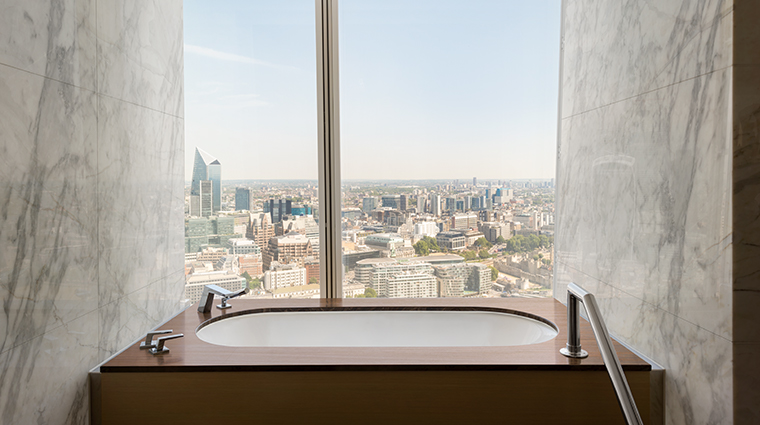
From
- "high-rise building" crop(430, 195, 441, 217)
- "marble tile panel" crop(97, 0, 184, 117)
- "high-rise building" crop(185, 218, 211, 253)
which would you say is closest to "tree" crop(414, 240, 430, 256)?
"high-rise building" crop(430, 195, 441, 217)

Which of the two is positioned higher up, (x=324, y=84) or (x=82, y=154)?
(x=324, y=84)

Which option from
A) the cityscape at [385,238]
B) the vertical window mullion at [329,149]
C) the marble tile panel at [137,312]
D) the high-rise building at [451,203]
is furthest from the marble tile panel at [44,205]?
the high-rise building at [451,203]

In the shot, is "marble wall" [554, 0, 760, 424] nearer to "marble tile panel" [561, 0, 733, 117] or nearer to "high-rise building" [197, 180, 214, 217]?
"marble tile panel" [561, 0, 733, 117]

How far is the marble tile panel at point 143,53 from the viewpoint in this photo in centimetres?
150

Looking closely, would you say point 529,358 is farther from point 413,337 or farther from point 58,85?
point 58,85

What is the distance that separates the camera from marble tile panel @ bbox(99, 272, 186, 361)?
150 centimetres

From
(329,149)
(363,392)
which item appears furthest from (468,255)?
(363,392)

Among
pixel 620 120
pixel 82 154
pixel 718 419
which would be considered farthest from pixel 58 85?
pixel 718 419

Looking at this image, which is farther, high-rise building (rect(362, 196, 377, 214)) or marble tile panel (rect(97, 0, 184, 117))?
high-rise building (rect(362, 196, 377, 214))

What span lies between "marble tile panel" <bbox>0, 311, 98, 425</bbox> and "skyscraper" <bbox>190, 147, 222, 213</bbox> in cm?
92

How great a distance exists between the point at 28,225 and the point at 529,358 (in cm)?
146

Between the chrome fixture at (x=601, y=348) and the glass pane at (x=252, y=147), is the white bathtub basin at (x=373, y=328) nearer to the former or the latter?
the glass pane at (x=252, y=147)

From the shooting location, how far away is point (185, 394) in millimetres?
1412

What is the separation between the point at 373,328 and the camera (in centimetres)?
207
